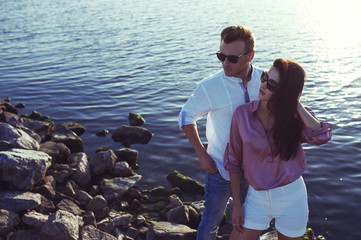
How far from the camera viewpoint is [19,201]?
286 inches

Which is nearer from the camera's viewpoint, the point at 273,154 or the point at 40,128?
the point at 273,154

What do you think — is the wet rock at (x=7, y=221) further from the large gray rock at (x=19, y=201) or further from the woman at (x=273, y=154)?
the woman at (x=273, y=154)

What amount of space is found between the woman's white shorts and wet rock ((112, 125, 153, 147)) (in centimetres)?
852

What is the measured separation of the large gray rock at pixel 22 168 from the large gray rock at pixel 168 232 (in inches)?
111

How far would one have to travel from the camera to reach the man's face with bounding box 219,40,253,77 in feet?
14.8

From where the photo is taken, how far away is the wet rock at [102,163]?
981 cm

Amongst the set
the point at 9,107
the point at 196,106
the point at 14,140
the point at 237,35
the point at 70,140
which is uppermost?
the point at 237,35

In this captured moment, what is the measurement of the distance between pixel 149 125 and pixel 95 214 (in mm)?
6331

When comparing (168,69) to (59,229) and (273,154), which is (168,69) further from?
(273,154)

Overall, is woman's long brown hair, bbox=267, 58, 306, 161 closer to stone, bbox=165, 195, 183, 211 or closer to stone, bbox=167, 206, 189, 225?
stone, bbox=167, 206, 189, 225

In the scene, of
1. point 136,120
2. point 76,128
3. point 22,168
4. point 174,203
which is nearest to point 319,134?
point 174,203

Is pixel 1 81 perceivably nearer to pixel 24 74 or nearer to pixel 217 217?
pixel 24 74

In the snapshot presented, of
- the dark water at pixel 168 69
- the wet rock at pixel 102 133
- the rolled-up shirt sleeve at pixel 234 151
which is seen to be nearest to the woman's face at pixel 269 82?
the rolled-up shirt sleeve at pixel 234 151

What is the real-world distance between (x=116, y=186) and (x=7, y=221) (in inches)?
109
